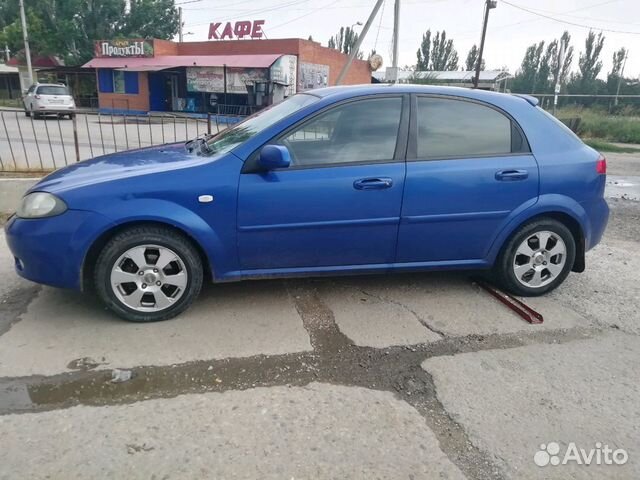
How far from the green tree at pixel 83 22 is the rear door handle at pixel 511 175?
4623 cm

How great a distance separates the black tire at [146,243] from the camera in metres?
3.25

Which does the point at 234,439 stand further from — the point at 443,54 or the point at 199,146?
the point at 443,54

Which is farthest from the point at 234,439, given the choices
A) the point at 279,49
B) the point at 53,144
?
the point at 279,49

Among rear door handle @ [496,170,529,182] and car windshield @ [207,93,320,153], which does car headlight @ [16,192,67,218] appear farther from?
rear door handle @ [496,170,529,182]

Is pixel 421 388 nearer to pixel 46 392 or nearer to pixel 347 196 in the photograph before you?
pixel 347 196

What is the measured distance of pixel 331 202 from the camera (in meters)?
3.43

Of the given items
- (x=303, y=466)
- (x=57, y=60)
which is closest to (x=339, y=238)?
(x=303, y=466)

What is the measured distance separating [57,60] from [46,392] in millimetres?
48867

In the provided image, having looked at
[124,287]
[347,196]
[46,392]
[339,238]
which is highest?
[347,196]

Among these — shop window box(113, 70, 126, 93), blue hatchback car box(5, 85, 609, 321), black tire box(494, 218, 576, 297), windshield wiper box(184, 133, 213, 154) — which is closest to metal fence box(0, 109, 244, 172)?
windshield wiper box(184, 133, 213, 154)

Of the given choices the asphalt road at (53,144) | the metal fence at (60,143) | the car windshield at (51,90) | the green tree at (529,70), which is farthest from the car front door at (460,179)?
the green tree at (529,70)

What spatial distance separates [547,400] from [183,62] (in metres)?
30.5

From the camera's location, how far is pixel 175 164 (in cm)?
344

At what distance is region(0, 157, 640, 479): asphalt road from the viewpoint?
2.23 meters
